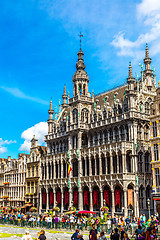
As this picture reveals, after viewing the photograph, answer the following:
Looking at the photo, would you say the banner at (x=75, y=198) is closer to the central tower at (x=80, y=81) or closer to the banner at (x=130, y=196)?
the banner at (x=130, y=196)

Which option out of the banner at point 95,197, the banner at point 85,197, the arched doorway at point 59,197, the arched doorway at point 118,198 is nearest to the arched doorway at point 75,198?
the banner at point 85,197

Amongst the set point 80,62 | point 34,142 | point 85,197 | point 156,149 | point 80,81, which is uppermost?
point 80,62

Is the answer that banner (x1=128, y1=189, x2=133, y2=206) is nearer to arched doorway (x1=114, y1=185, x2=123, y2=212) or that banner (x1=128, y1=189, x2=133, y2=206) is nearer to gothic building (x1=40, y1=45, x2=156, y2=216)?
gothic building (x1=40, y1=45, x2=156, y2=216)

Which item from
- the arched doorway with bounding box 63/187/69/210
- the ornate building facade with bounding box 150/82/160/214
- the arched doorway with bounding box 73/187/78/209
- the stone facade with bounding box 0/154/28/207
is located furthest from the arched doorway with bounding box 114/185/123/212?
the stone facade with bounding box 0/154/28/207

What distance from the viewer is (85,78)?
68.3 metres

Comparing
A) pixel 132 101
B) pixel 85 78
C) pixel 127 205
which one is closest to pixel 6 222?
pixel 127 205

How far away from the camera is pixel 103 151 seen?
57.8 metres

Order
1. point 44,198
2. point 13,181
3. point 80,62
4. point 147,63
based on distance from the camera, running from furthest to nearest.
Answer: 1. point 13,181
2. point 44,198
3. point 80,62
4. point 147,63

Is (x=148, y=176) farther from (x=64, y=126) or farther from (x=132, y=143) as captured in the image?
(x=64, y=126)

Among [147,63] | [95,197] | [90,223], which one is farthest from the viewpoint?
[147,63]

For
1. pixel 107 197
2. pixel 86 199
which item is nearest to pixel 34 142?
pixel 86 199

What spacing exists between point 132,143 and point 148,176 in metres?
5.99

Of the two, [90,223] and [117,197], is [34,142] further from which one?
Answer: [90,223]

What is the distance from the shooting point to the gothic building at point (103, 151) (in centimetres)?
5388
